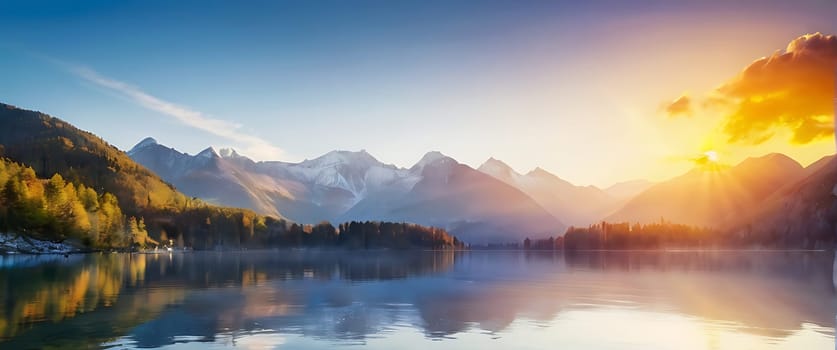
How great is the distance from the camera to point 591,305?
212ft

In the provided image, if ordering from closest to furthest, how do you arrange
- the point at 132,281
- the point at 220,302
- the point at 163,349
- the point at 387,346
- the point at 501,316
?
the point at 163,349 → the point at 387,346 → the point at 501,316 → the point at 220,302 → the point at 132,281

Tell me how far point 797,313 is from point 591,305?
19.0 m

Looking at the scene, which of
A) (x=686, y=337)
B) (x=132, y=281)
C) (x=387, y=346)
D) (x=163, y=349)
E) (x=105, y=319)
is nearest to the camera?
(x=163, y=349)

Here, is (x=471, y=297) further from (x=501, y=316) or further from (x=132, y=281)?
(x=132, y=281)

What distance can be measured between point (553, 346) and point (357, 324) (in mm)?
16569

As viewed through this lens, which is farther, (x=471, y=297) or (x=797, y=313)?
(x=471, y=297)

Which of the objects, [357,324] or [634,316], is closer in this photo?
[357,324]

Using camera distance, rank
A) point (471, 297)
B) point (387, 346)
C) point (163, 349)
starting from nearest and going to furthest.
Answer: point (163, 349), point (387, 346), point (471, 297)

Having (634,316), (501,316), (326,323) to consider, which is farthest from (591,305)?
(326,323)

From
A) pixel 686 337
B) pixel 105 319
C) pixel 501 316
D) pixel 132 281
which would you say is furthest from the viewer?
pixel 132 281

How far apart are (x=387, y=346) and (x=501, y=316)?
18.1 m

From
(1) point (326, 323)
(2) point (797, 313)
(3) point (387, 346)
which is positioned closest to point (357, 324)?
(1) point (326, 323)

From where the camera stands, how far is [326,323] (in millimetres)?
50156

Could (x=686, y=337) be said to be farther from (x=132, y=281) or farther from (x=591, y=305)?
(x=132, y=281)
